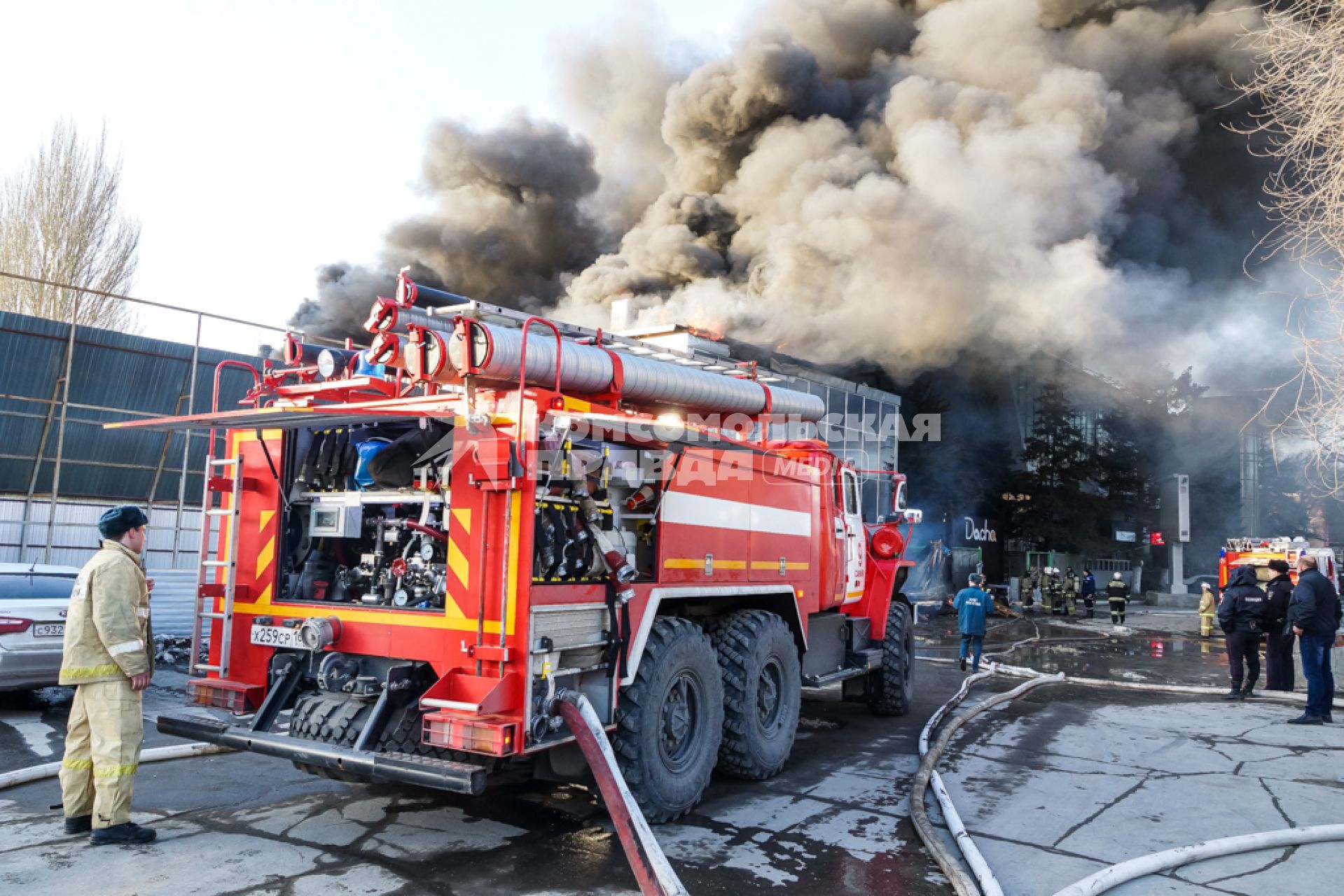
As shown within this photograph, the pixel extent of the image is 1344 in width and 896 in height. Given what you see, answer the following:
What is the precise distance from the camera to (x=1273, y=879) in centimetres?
418

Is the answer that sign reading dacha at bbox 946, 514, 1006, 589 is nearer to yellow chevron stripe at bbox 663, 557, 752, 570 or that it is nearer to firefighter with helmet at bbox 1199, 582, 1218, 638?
firefighter with helmet at bbox 1199, 582, 1218, 638

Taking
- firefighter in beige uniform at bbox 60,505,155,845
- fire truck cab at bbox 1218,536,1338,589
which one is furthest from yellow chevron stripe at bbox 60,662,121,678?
fire truck cab at bbox 1218,536,1338,589

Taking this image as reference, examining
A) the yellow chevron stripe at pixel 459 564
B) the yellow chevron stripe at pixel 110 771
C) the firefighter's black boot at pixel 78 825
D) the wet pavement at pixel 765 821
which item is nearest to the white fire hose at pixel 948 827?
the wet pavement at pixel 765 821

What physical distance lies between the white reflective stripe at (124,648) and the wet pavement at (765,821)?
2.99ft

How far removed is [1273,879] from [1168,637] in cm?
1652

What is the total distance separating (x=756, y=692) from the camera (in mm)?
5879

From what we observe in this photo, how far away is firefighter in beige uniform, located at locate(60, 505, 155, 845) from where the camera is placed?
14.3ft

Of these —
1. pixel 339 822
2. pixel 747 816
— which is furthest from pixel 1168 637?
pixel 339 822

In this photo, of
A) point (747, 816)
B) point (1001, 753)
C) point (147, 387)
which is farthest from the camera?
point (147, 387)

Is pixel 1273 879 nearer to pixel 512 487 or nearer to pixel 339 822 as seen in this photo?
pixel 512 487

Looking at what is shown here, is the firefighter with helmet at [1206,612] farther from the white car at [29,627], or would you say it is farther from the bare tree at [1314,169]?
the white car at [29,627]

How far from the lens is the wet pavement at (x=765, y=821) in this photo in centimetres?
407

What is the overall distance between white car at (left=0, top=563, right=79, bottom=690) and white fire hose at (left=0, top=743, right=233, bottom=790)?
66.2 inches

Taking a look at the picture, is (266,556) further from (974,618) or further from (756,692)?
(974,618)
